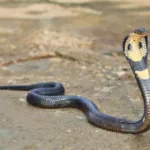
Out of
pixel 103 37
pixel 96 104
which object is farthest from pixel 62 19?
pixel 96 104

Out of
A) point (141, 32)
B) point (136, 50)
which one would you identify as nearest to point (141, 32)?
point (141, 32)

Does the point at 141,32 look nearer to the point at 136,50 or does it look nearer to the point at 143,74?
the point at 136,50

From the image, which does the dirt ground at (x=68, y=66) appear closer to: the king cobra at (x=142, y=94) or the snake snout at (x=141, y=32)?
the king cobra at (x=142, y=94)

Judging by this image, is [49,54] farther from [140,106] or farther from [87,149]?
[87,149]

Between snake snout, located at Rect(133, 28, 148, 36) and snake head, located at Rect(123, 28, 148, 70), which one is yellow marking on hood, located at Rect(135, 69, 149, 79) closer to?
snake head, located at Rect(123, 28, 148, 70)

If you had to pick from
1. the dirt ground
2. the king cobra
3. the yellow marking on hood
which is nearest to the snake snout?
the king cobra

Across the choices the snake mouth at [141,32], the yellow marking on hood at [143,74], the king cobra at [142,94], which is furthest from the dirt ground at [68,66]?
the snake mouth at [141,32]
